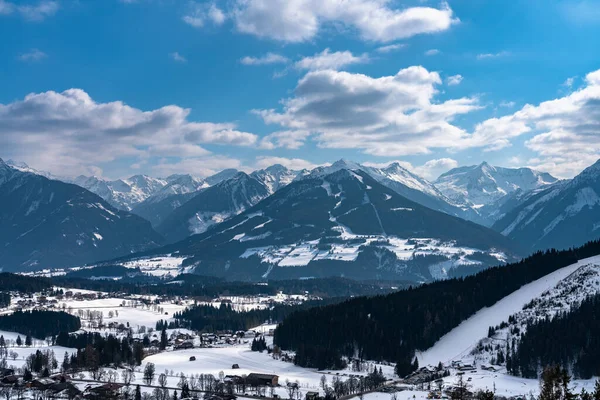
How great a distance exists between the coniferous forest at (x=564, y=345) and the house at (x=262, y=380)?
53642mm

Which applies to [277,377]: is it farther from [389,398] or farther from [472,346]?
[472,346]

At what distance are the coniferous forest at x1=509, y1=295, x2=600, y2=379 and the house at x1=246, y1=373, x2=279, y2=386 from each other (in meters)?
53.6

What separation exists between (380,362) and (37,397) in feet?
287

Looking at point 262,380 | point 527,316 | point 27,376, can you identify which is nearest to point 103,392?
point 27,376

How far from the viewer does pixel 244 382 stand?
164250mm

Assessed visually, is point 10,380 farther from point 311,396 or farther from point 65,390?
point 311,396

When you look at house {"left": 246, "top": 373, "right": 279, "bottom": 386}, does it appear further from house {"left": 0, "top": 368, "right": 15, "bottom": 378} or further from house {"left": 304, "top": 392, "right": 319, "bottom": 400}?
house {"left": 0, "top": 368, "right": 15, "bottom": 378}

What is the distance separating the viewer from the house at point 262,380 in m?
164

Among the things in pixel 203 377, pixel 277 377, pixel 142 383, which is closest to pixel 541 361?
pixel 277 377

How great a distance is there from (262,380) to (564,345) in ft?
231

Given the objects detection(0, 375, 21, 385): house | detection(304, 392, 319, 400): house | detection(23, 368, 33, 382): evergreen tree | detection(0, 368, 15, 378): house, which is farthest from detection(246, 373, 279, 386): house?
detection(0, 368, 15, 378): house

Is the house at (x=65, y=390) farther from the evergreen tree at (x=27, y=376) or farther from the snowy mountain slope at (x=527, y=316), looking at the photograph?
the snowy mountain slope at (x=527, y=316)

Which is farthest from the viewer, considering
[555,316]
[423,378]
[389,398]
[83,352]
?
[83,352]

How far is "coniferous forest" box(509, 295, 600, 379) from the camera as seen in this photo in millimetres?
161500
